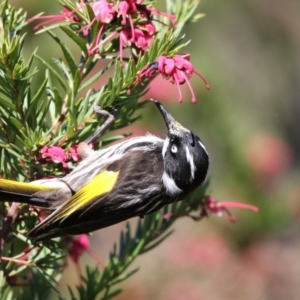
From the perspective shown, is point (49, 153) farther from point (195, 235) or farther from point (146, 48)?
point (195, 235)

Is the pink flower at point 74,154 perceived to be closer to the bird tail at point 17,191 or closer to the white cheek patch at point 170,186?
the bird tail at point 17,191

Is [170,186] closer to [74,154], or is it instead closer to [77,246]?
[77,246]

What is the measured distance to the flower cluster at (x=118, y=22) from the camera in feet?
7.04

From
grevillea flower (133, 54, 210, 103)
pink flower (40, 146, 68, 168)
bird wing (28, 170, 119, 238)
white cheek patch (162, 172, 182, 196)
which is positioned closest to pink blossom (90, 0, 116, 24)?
grevillea flower (133, 54, 210, 103)

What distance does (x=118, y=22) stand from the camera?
88.0 inches

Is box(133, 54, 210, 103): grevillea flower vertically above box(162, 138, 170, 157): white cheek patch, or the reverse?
box(133, 54, 210, 103): grevillea flower

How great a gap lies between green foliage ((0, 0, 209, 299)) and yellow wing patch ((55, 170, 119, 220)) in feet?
0.40

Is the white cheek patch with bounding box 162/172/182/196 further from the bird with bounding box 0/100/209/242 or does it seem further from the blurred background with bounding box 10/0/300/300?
the blurred background with bounding box 10/0/300/300

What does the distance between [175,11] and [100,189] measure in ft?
2.36

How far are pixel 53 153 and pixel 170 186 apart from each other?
0.74 m

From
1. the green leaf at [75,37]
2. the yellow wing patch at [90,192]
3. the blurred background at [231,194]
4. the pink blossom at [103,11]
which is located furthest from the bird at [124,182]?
the blurred background at [231,194]

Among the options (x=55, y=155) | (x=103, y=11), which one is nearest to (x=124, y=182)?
(x=55, y=155)

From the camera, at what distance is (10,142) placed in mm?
2188

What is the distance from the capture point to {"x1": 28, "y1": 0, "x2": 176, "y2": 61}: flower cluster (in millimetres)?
2145
